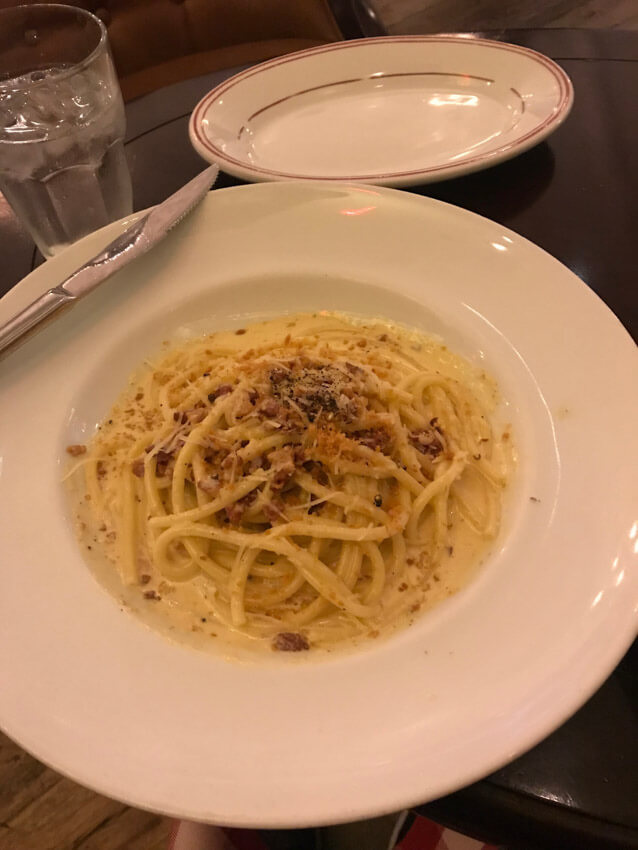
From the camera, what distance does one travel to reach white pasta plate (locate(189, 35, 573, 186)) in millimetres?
1816

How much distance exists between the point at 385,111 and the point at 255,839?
210cm

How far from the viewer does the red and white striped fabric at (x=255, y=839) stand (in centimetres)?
129

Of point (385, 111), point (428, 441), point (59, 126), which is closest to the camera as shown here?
point (428, 441)

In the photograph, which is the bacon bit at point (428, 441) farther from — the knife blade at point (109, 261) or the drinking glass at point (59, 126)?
the drinking glass at point (59, 126)

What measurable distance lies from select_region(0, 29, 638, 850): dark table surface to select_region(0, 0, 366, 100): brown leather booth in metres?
0.94

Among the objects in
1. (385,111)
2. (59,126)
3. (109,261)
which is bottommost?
(385,111)

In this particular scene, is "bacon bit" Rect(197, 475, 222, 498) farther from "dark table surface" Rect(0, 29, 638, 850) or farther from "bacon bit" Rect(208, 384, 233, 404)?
"dark table surface" Rect(0, 29, 638, 850)

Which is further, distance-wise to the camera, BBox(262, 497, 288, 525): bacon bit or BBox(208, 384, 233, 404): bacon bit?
BBox(208, 384, 233, 404): bacon bit

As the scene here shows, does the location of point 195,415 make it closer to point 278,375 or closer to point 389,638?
point 278,375

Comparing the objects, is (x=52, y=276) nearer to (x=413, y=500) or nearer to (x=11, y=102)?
(x=11, y=102)

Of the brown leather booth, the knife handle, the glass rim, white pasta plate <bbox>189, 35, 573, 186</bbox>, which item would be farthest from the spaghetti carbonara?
the brown leather booth

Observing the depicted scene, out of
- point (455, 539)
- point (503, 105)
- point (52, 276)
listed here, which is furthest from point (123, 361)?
point (503, 105)

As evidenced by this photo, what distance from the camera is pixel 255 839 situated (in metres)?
1.70

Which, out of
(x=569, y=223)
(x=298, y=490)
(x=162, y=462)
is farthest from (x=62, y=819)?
(x=569, y=223)
